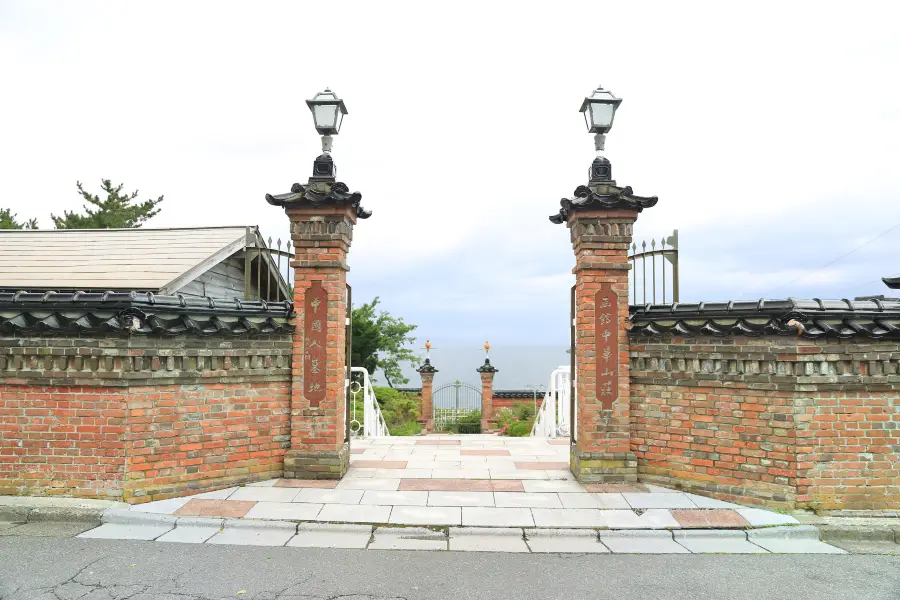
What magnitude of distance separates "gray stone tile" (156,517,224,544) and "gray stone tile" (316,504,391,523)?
3.37 ft

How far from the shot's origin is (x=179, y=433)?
6070mm

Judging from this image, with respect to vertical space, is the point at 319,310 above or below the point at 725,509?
above

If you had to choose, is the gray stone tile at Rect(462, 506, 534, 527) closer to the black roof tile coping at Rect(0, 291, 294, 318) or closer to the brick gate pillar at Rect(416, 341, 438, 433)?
the black roof tile coping at Rect(0, 291, 294, 318)

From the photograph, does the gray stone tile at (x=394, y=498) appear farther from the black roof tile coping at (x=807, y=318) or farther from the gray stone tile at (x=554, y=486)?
the black roof tile coping at (x=807, y=318)

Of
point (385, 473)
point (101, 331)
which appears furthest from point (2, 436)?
point (385, 473)

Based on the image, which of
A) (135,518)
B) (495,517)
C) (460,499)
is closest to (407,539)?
(495,517)

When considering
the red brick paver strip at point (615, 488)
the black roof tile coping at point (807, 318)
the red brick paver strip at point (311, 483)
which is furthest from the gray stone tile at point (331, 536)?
the black roof tile coping at point (807, 318)

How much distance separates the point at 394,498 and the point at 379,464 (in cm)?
163

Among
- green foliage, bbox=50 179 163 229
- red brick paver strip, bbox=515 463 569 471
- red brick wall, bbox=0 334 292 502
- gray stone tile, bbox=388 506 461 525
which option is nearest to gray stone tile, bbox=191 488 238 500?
red brick wall, bbox=0 334 292 502

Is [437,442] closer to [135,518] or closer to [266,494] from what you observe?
[266,494]

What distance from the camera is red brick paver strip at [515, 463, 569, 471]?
746cm

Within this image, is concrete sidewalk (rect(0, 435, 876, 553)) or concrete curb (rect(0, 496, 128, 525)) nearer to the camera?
concrete sidewalk (rect(0, 435, 876, 553))

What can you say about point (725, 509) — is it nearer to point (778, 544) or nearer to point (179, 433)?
point (778, 544)

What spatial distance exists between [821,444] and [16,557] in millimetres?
7865
